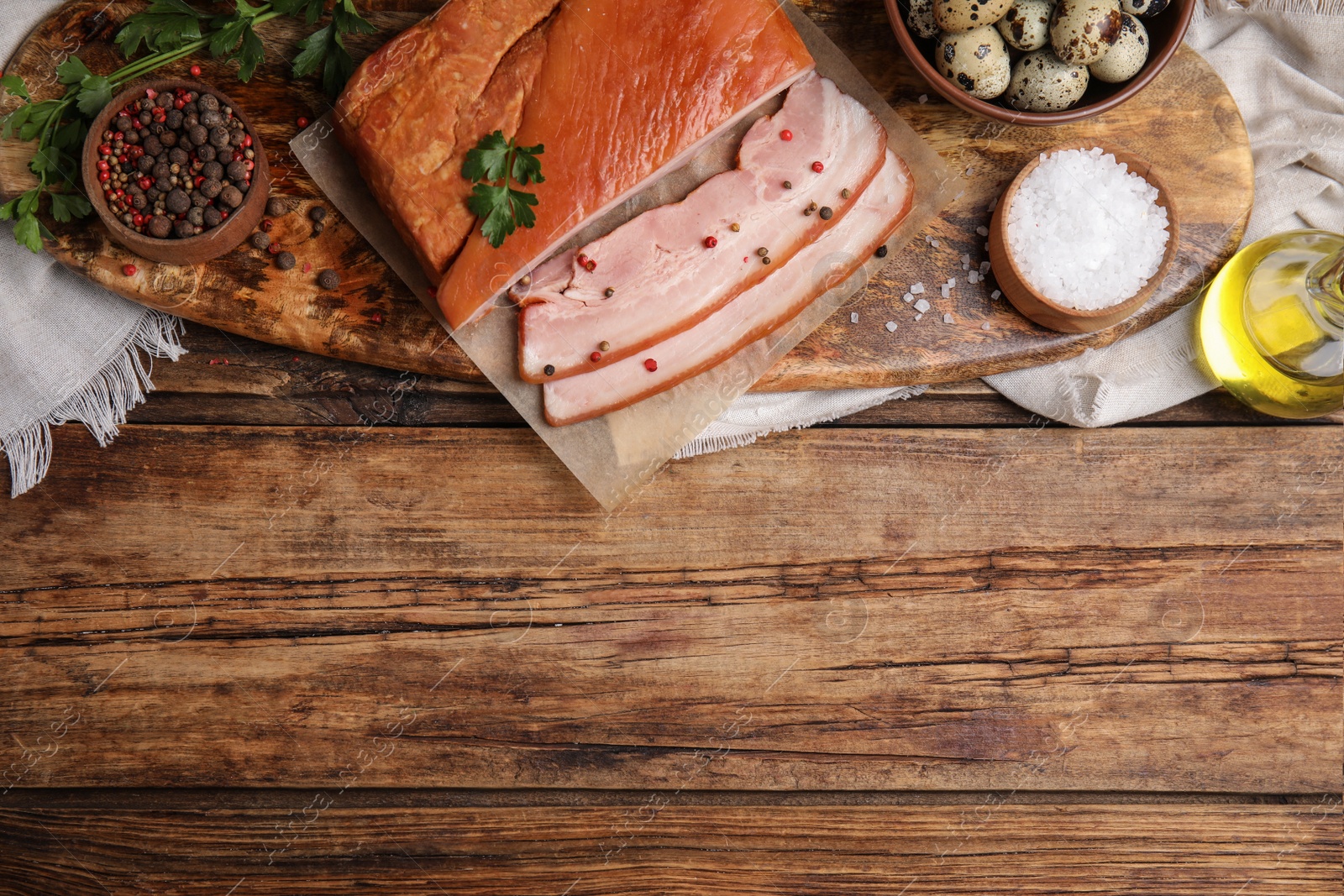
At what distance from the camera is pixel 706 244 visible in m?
1.82

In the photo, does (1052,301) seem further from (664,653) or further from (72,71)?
(72,71)

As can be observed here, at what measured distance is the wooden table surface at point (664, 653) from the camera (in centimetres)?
192

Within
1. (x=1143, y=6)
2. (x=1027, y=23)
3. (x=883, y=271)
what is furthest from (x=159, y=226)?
(x=1143, y=6)

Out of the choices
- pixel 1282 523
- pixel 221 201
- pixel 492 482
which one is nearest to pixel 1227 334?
pixel 1282 523

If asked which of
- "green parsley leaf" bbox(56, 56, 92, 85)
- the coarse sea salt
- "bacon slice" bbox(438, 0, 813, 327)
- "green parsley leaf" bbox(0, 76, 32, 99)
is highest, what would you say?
"green parsley leaf" bbox(0, 76, 32, 99)

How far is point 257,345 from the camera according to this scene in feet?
6.32

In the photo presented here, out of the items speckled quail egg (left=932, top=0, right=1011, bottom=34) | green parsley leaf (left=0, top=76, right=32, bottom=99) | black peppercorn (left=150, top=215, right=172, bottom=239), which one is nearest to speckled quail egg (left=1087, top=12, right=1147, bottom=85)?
speckled quail egg (left=932, top=0, right=1011, bottom=34)

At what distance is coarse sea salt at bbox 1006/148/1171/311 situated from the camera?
1789 millimetres

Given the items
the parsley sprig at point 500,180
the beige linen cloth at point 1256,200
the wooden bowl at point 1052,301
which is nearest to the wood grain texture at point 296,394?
the parsley sprig at point 500,180

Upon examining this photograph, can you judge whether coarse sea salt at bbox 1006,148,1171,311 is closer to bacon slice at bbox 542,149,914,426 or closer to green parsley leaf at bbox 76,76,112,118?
bacon slice at bbox 542,149,914,426

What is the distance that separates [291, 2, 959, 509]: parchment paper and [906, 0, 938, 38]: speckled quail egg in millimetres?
168

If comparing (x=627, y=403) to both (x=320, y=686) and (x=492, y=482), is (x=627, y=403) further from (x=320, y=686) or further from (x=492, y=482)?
(x=320, y=686)

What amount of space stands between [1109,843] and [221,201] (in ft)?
7.86

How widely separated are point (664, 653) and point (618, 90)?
1.22 metres
